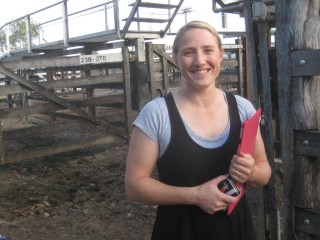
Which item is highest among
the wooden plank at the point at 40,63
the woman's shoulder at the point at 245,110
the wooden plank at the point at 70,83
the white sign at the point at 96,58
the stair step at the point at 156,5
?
the stair step at the point at 156,5

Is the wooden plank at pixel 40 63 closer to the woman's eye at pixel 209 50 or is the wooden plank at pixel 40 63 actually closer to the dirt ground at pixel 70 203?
the dirt ground at pixel 70 203

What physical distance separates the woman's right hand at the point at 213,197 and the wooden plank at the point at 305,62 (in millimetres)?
851

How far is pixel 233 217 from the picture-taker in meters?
1.84

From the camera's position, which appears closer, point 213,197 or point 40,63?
point 213,197

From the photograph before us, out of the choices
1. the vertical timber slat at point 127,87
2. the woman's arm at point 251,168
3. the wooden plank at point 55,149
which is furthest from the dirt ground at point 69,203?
the woman's arm at point 251,168

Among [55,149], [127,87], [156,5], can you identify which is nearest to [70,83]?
[127,87]

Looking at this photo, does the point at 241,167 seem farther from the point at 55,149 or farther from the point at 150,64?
the point at 150,64

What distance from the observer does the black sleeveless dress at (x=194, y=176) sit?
172 centimetres

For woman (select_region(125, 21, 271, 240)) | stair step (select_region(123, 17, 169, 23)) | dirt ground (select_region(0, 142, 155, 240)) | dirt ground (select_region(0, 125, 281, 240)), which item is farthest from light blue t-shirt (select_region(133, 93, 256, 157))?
stair step (select_region(123, 17, 169, 23))

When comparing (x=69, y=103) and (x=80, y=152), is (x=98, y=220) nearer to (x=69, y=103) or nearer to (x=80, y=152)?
(x=69, y=103)

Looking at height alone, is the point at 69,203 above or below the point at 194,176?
below

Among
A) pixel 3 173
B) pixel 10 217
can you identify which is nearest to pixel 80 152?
pixel 3 173

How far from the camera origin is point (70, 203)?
17.0 feet

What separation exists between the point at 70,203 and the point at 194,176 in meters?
3.74
